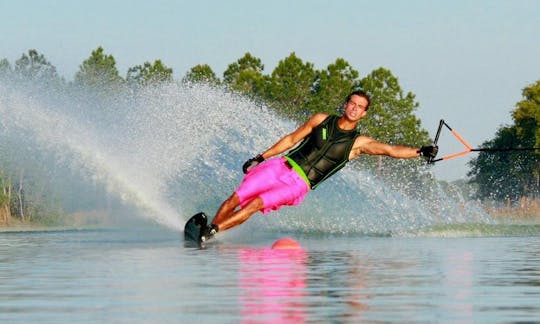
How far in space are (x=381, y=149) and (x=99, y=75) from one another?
53.7 meters

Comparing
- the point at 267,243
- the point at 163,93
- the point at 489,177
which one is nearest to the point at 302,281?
the point at 267,243

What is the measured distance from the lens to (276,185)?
16.6m

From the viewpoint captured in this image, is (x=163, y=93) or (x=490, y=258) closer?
(x=490, y=258)

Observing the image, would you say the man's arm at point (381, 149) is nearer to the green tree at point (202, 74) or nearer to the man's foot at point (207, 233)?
the man's foot at point (207, 233)

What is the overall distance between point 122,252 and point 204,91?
12.8 metres

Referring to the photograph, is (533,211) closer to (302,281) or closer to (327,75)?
(302,281)

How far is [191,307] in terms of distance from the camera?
8844 mm

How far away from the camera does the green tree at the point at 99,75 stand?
67125mm

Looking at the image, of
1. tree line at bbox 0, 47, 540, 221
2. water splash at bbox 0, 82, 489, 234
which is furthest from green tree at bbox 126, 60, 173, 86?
water splash at bbox 0, 82, 489, 234

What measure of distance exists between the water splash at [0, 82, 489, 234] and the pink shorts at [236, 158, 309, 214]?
542cm

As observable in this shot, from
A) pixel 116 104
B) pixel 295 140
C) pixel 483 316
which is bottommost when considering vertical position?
pixel 483 316

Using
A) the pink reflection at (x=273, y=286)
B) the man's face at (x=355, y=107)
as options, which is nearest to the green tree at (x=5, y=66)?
the man's face at (x=355, y=107)

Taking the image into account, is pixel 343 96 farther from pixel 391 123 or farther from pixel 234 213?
pixel 234 213

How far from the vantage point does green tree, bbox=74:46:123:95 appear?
67125 mm
